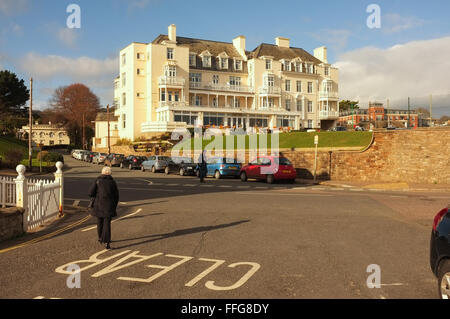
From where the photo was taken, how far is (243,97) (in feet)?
223

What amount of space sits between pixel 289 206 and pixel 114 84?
216 ft

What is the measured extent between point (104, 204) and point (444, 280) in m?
6.04

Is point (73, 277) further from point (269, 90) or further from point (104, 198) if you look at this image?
point (269, 90)

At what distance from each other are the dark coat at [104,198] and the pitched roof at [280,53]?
63827 millimetres

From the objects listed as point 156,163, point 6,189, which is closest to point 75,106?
point 156,163

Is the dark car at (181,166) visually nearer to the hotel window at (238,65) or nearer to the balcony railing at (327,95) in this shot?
the hotel window at (238,65)

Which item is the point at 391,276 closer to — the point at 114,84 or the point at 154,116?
the point at 154,116

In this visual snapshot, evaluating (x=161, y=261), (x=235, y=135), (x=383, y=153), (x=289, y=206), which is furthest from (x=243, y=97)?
(x=161, y=261)

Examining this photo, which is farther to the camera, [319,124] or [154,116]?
[319,124]

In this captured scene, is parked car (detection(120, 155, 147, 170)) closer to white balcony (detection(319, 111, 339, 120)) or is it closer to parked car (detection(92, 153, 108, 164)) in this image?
parked car (detection(92, 153, 108, 164))

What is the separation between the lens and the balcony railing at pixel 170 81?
5928 centimetres

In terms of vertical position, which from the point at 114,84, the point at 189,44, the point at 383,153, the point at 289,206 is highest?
the point at 189,44

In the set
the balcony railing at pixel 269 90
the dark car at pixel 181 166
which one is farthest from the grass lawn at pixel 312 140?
the balcony railing at pixel 269 90

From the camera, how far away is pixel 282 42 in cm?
7519
